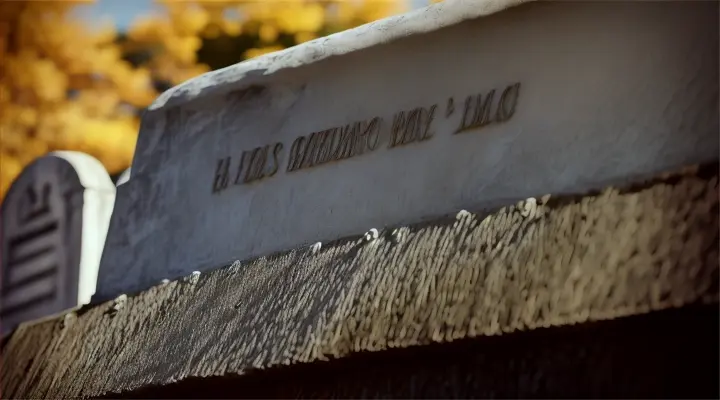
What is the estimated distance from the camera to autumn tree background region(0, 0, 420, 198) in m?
4.77

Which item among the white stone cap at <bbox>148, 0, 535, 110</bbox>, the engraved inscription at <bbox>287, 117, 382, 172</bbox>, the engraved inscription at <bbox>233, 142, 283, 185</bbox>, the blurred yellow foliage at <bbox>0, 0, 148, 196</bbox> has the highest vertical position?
the blurred yellow foliage at <bbox>0, 0, 148, 196</bbox>

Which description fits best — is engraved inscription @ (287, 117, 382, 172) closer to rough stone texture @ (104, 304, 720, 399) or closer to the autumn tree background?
rough stone texture @ (104, 304, 720, 399)

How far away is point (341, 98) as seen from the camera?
3.25 meters

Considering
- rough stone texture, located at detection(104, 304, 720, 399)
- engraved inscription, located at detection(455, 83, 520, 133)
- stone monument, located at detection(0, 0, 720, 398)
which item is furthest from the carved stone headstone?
engraved inscription, located at detection(455, 83, 520, 133)

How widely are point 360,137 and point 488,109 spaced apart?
1.63 ft

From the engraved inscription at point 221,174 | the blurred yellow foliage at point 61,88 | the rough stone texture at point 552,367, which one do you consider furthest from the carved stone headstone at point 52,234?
the rough stone texture at point 552,367

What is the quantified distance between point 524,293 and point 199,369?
3.54 feet

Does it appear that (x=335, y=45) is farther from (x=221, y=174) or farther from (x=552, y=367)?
(x=552, y=367)

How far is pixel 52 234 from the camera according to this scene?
4336 mm

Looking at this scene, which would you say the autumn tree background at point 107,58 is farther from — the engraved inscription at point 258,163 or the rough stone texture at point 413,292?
the rough stone texture at point 413,292

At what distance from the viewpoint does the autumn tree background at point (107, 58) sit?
4766 mm

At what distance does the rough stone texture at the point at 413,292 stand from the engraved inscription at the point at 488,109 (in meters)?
0.32

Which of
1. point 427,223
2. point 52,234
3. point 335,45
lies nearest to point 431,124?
point 427,223

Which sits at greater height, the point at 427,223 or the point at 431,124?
the point at 431,124
